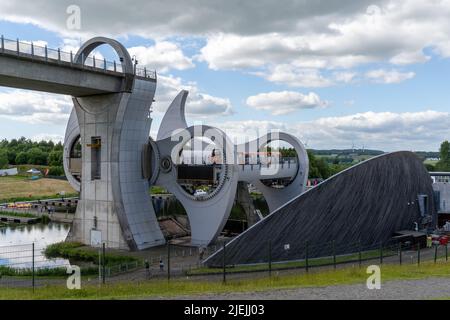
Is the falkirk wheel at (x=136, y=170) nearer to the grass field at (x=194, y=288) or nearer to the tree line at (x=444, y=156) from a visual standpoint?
→ the grass field at (x=194, y=288)

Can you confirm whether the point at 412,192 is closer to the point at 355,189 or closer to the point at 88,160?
the point at 355,189

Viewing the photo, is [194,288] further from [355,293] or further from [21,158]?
[21,158]

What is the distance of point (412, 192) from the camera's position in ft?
121

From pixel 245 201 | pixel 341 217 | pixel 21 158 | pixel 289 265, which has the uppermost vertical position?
pixel 21 158

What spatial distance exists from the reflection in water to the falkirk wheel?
3623mm

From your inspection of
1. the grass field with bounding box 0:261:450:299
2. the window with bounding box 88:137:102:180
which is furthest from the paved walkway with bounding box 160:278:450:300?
the window with bounding box 88:137:102:180

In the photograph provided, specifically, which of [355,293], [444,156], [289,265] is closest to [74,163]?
[289,265]

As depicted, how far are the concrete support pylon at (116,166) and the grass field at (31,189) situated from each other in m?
37.2

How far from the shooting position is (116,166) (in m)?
34.5

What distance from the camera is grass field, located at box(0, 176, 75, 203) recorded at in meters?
73.1

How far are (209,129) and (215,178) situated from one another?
393cm

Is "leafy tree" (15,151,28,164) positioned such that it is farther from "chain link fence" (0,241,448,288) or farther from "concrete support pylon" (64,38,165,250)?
"chain link fence" (0,241,448,288)

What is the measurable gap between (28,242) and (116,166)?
11031 millimetres
